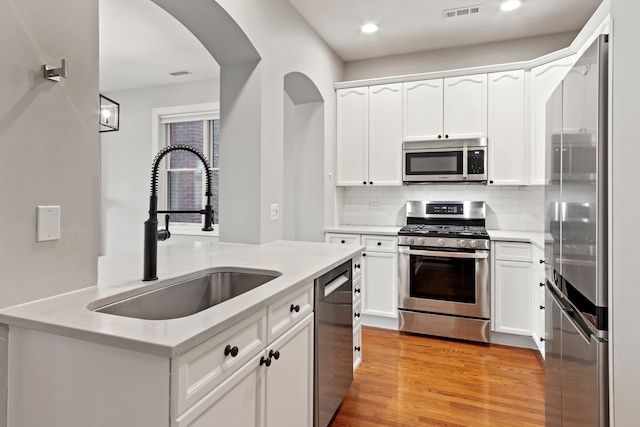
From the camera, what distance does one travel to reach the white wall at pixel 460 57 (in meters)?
3.58

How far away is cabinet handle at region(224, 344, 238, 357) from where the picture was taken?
41.2 inches

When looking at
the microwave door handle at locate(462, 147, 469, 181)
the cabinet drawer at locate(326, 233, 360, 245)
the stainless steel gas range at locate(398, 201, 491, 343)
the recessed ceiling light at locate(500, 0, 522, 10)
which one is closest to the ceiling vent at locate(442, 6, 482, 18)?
the recessed ceiling light at locate(500, 0, 522, 10)

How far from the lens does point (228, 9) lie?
211 centimetres

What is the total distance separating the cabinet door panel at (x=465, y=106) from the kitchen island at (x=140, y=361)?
2.84m

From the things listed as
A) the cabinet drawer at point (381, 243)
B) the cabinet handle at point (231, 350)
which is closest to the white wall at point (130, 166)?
the cabinet drawer at point (381, 243)

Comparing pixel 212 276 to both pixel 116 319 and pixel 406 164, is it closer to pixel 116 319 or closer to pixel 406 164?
pixel 116 319

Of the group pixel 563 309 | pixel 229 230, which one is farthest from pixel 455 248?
pixel 229 230

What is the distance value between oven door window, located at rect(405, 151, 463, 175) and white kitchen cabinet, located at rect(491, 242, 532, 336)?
834mm

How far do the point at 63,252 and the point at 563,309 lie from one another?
6.38 ft

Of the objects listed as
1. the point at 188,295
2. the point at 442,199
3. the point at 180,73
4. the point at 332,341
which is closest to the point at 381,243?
the point at 442,199

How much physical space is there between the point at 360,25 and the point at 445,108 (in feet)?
3.73

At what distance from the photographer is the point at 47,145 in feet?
3.86

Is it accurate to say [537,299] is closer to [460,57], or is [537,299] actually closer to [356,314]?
[356,314]

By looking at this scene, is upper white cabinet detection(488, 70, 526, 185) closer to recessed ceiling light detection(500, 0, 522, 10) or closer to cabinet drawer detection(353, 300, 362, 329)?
recessed ceiling light detection(500, 0, 522, 10)
